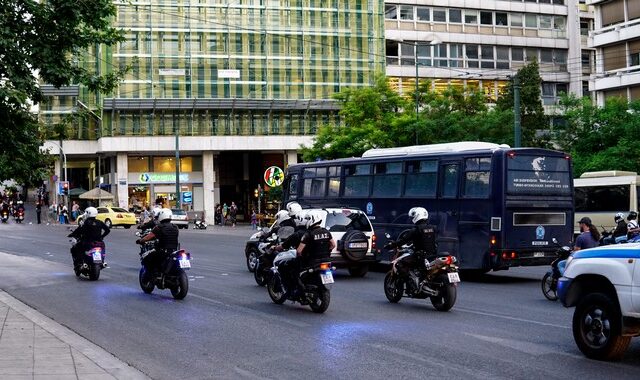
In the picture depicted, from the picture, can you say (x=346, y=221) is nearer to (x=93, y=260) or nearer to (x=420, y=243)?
(x=93, y=260)

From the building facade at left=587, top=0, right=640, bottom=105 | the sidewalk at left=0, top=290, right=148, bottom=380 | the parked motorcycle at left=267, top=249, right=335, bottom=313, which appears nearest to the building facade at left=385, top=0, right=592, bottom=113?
the building facade at left=587, top=0, right=640, bottom=105

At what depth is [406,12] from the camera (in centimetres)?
7025

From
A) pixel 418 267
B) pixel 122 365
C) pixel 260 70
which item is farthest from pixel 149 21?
pixel 122 365

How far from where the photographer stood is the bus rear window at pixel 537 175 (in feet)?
66.8

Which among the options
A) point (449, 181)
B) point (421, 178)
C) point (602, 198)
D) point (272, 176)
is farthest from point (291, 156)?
point (449, 181)

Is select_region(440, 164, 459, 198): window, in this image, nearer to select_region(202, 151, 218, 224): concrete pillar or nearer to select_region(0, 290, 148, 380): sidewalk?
select_region(0, 290, 148, 380): sidewalk

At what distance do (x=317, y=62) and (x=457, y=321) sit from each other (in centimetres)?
6201

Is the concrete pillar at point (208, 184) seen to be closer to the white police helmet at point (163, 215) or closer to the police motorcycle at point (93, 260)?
the police motorcycle at point (93, 260)

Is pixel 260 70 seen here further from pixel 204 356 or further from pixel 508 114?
pixel 204 356

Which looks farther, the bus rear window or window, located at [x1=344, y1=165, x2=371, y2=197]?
window, located at [x1=344, y1=165, x2=371, y2=197]

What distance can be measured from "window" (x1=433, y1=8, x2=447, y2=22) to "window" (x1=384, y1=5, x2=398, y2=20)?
10.3ft

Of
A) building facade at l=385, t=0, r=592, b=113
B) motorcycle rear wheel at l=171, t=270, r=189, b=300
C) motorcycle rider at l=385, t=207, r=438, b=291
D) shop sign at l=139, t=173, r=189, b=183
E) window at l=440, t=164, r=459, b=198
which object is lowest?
motorcycle rear wheel at l=171, t=270, r=189, b=300

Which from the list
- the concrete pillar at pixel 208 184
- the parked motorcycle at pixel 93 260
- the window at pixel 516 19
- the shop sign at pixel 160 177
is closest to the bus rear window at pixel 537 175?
the parked motorcycle at pixel 93 260

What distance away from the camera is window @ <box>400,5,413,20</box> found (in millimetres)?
70062
